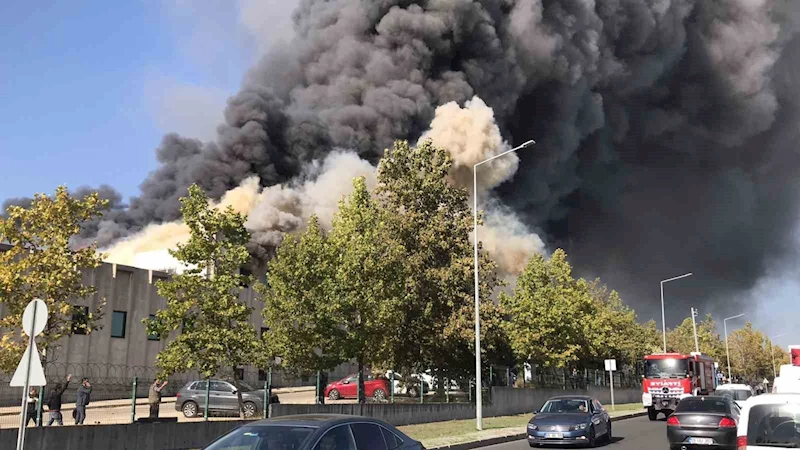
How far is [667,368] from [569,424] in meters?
19.4

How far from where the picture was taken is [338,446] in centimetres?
688

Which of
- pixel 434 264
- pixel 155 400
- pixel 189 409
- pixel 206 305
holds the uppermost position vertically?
pixel 434 264

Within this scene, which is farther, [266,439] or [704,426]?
[704,426]

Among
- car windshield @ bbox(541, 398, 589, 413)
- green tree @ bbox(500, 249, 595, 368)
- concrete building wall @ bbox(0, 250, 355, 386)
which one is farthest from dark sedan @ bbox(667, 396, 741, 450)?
green tree @ bbox(500, 249, 595, 368)

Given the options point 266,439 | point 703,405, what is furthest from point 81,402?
point 703,405

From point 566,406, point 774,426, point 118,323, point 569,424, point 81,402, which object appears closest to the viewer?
point 774,426

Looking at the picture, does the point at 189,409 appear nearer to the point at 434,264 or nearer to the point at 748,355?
the point at 434,264

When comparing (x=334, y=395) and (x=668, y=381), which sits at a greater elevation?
(x=668, y=381)

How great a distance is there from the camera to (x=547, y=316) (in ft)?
133

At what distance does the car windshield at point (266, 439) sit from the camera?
21.5 feet

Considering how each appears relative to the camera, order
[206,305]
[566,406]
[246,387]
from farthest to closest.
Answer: [246,387]
[206,305]
[566,406]

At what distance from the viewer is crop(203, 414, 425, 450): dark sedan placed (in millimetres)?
6582

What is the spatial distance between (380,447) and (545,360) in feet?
118

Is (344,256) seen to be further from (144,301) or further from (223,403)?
(144,301)
